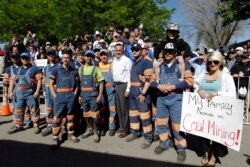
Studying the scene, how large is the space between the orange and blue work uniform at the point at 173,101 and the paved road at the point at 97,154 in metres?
0.55

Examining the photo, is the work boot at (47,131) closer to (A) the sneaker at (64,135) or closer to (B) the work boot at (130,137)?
(A) the sneaker at (64,135)

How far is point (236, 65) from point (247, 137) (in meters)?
2.89

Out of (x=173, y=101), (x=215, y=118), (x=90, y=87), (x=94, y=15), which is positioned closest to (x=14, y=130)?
(x=90, y=87)

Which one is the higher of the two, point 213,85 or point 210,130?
point 213,85

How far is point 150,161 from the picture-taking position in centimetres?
584

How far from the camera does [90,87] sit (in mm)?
7031

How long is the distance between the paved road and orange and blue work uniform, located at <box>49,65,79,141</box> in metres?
0.59

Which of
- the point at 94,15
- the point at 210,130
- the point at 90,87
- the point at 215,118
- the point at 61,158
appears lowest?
the point at 61,158

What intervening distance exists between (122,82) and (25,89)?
251cm

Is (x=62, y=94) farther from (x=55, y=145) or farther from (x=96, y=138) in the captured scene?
(x=96, y=138)

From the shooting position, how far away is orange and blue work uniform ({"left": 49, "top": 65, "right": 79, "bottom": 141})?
6.69 meters

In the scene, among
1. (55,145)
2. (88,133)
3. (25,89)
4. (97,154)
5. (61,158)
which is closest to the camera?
(61,158)

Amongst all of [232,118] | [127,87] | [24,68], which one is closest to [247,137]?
[232,118]

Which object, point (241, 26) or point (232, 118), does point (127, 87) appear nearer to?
point (232, 118)
